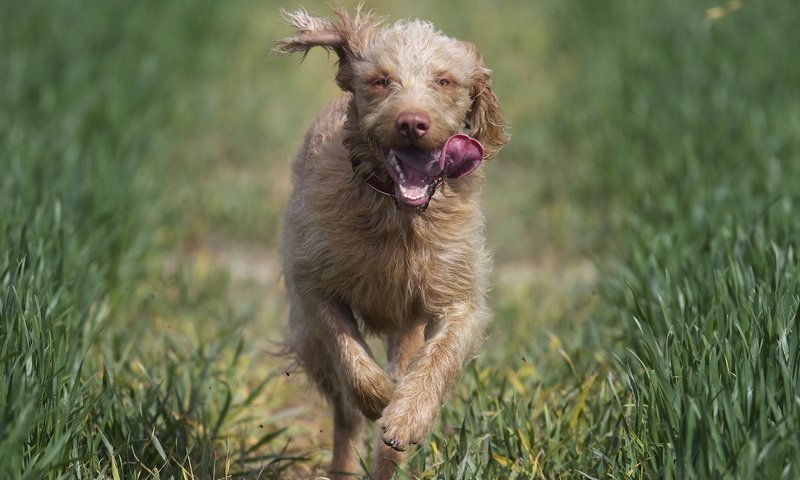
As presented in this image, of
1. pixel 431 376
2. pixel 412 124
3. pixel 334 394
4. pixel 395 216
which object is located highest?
pixel 412 124

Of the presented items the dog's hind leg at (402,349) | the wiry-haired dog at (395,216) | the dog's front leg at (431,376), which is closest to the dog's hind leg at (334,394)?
the wiry-haired dog at (395,216)

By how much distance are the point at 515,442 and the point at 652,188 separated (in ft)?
10.4

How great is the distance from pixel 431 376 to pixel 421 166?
659mm

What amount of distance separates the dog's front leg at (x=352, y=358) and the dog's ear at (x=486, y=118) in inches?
29.7

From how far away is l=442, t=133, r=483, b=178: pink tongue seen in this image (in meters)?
3.80

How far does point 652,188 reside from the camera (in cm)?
695

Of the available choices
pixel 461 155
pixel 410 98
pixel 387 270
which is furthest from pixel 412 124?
pixel 387 270

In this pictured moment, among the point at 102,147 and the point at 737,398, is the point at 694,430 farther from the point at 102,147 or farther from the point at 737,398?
the point at 102,147

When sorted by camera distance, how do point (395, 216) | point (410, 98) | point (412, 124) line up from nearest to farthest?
point (412, 124)
point (410, 98)
point (395, 216)

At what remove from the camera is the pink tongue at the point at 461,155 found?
3801 mm

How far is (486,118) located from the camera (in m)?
4.19

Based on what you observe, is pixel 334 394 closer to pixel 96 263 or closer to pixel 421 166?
pixel 421 166

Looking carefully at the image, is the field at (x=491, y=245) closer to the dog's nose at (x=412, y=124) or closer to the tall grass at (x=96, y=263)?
the tall grass at (x=96, y=263)

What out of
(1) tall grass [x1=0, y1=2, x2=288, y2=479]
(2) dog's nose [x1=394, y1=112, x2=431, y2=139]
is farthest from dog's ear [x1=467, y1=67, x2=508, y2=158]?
(1) tall grass [x1=0, y1=2, x2=288, y2=479]
